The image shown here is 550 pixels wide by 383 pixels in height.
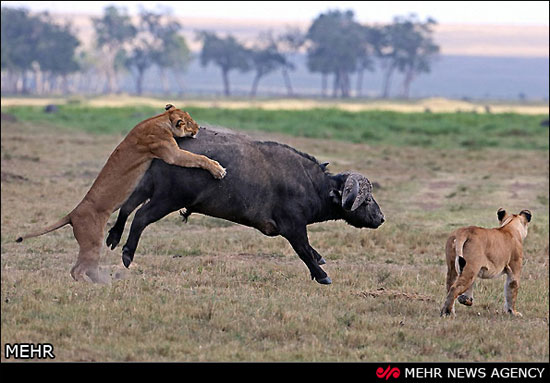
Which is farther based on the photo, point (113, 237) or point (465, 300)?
point (113, 237)

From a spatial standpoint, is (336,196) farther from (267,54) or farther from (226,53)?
(226,53)

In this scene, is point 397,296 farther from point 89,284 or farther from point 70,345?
point 70,345

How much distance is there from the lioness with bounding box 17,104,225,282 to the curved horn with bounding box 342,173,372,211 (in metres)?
1.60

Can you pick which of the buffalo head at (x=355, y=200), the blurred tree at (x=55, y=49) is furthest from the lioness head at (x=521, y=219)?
the blurred tree at (x=55, y=49)

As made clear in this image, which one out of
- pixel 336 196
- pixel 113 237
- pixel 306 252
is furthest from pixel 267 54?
pixel 113 237

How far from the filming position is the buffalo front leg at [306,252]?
9164 mm

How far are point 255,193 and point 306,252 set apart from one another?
2.77 ft

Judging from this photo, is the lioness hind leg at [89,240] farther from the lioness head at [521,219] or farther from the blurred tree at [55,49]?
the blurred tree at [55,49]

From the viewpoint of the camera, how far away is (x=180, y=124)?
27.5 feet

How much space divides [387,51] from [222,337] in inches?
5133

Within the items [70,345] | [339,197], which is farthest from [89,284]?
[339,197]

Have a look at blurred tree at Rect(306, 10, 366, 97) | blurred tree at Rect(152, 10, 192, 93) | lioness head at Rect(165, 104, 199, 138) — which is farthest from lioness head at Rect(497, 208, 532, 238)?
blurred tree at Rect(152, 10, 192, 93)

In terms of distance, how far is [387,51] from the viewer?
13500 cm

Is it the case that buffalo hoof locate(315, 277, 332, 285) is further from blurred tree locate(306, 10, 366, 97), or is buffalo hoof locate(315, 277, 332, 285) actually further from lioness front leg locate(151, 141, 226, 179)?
blurred tree locate(306, 10, 366, 97)
